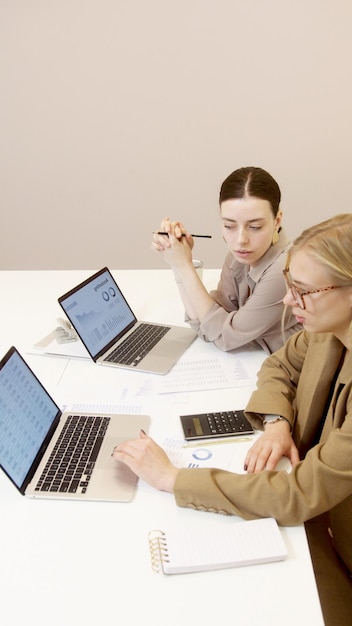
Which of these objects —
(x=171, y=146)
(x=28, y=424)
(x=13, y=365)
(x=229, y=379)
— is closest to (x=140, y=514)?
(x=28, y=424)

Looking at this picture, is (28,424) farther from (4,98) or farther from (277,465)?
(4,98)

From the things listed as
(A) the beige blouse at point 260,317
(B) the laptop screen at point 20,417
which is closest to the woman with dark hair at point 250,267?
(A) the beige blouse at point 260,317

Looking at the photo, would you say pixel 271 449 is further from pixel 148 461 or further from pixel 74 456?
pixel 74 456

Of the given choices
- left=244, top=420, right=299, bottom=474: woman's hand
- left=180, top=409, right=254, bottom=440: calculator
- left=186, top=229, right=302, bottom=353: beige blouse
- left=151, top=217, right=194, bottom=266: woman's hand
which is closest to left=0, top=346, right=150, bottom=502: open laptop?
left=180, top=409, right=254, bottom=440: calculator

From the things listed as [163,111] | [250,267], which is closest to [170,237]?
[250,267]

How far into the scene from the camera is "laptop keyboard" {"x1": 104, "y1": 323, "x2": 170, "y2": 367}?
155 centimetres

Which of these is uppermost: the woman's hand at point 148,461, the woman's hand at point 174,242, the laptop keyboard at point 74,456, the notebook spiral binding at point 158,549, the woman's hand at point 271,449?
the woman's hand at point 174,242

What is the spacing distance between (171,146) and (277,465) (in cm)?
246

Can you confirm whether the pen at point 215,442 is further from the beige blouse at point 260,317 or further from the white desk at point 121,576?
the beige blouse at point 260,317

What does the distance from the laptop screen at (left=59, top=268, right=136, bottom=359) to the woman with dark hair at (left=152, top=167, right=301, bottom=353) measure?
224 mm

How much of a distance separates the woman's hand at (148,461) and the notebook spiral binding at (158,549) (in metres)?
0.10

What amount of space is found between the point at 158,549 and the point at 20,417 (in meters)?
0.39

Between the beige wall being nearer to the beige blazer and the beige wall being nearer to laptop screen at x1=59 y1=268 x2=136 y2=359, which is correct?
laptop screen at x1=59 y1=268 x2=136 y2=359

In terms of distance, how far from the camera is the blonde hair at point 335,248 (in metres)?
1.01
